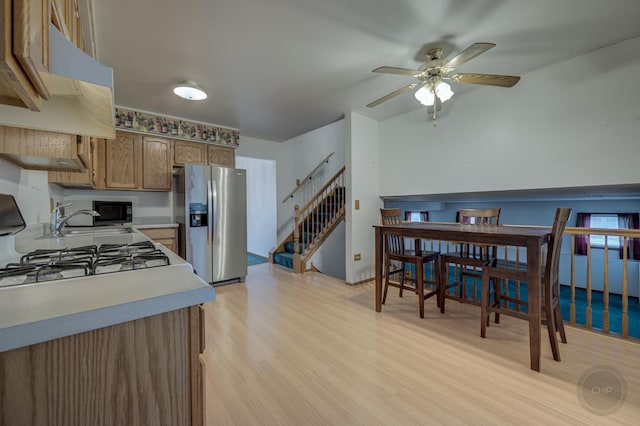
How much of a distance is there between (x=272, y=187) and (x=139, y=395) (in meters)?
4.94

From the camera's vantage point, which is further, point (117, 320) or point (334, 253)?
point (334, 253)

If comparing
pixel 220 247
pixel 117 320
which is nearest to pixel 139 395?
pixel 117 320

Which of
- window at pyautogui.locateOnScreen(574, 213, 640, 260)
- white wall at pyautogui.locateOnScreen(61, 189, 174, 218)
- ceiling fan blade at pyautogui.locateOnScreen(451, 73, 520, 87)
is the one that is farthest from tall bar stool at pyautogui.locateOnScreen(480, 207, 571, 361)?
white wall at pyautogui.locateOnScreen(61, 189, 174, 218)

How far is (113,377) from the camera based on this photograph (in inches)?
23.7

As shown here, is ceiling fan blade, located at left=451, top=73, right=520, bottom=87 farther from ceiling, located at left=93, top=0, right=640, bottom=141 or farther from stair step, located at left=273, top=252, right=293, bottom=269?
stair step, located at left=273, top=252, right=293, bottom=269

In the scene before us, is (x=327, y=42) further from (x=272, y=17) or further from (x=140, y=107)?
(x=140, y=107)

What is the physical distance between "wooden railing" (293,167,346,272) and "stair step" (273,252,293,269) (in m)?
0.21

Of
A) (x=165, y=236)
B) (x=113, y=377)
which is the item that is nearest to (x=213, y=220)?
(x=165, y=236)

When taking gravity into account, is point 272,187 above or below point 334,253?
above

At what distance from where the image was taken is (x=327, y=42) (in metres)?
2.03

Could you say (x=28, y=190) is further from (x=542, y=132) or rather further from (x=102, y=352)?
(x=542, y=132)

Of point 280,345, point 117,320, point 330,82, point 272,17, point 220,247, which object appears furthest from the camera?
point 220,247

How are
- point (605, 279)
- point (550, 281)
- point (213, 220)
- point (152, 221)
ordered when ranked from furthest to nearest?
point (152, 221) → point (213, 220) → point (605, 279) → point (550, 281)

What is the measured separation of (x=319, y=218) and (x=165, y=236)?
2.64 metres
